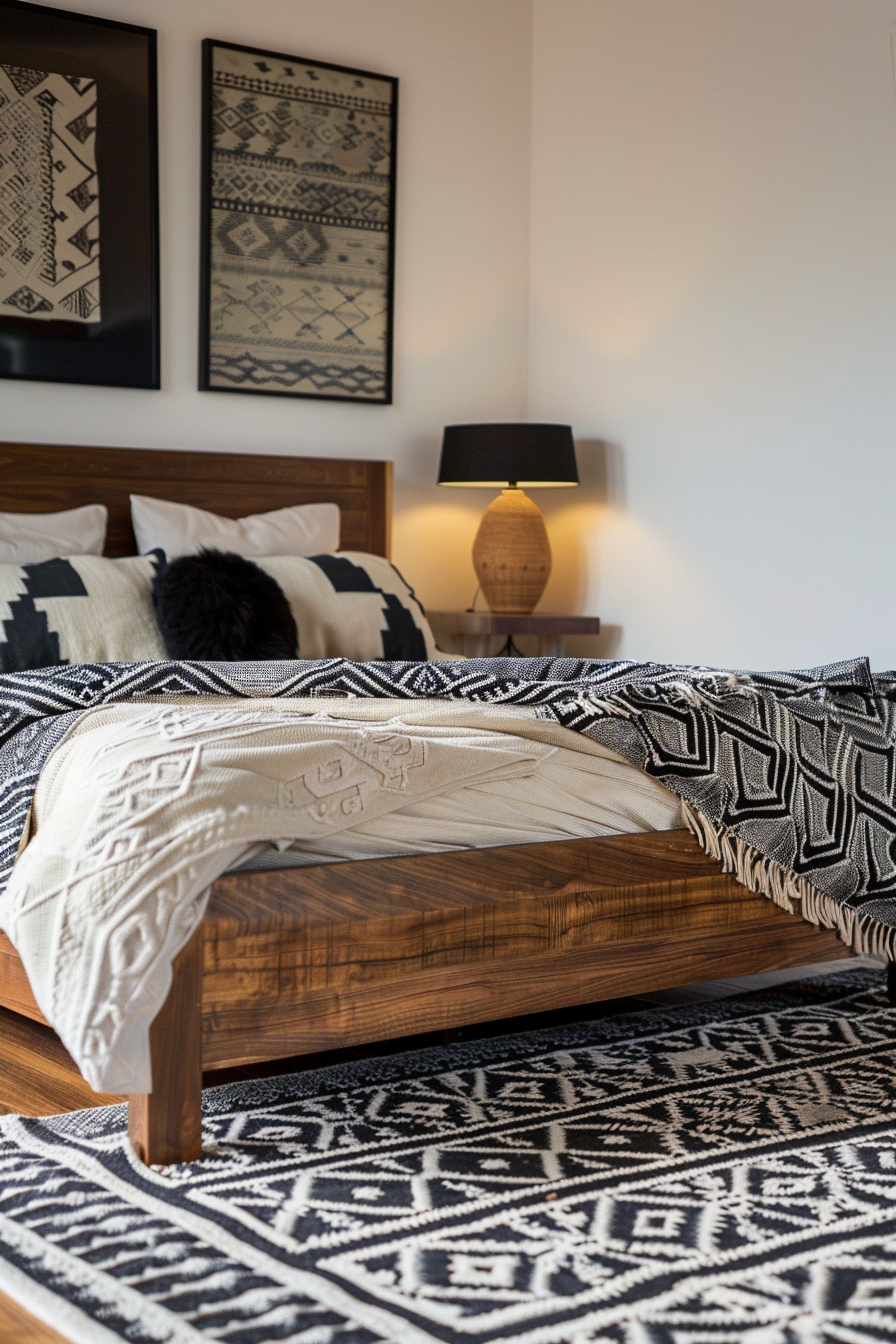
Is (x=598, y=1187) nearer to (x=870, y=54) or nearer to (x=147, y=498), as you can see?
(x=147, y=498)

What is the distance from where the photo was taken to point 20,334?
154 inches

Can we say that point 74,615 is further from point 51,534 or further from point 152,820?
point 152,820

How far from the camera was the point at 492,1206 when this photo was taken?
1.76 m

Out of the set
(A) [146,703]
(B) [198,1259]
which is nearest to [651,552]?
(A) [146,703]

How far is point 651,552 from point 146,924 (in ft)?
9.34

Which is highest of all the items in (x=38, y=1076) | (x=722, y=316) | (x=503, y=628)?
(x=722, y=316)

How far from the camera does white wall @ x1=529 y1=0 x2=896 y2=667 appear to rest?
3.72m

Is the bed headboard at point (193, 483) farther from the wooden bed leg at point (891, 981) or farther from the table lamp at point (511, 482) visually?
the wooden bed leg at point (891, 981)

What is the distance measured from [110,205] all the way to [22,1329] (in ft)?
10.7

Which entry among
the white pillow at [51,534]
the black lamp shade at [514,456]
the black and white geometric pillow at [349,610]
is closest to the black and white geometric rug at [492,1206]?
the black and white geometric pillow at [349,610]

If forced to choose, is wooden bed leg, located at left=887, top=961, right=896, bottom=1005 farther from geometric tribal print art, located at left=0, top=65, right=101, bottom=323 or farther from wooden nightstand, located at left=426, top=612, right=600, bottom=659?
geometric tribal print art, located at left=0, top=65, right=101, bottom=323

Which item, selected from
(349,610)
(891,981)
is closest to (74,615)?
(349,610)

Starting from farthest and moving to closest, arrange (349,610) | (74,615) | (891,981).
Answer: (349,610), (74,615), (891,981)

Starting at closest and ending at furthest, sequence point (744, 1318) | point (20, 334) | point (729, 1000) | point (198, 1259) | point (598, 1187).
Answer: point (744, 1318), point (198, 1259), point (598, 1187), point (729, 1000), point (20, 334)
